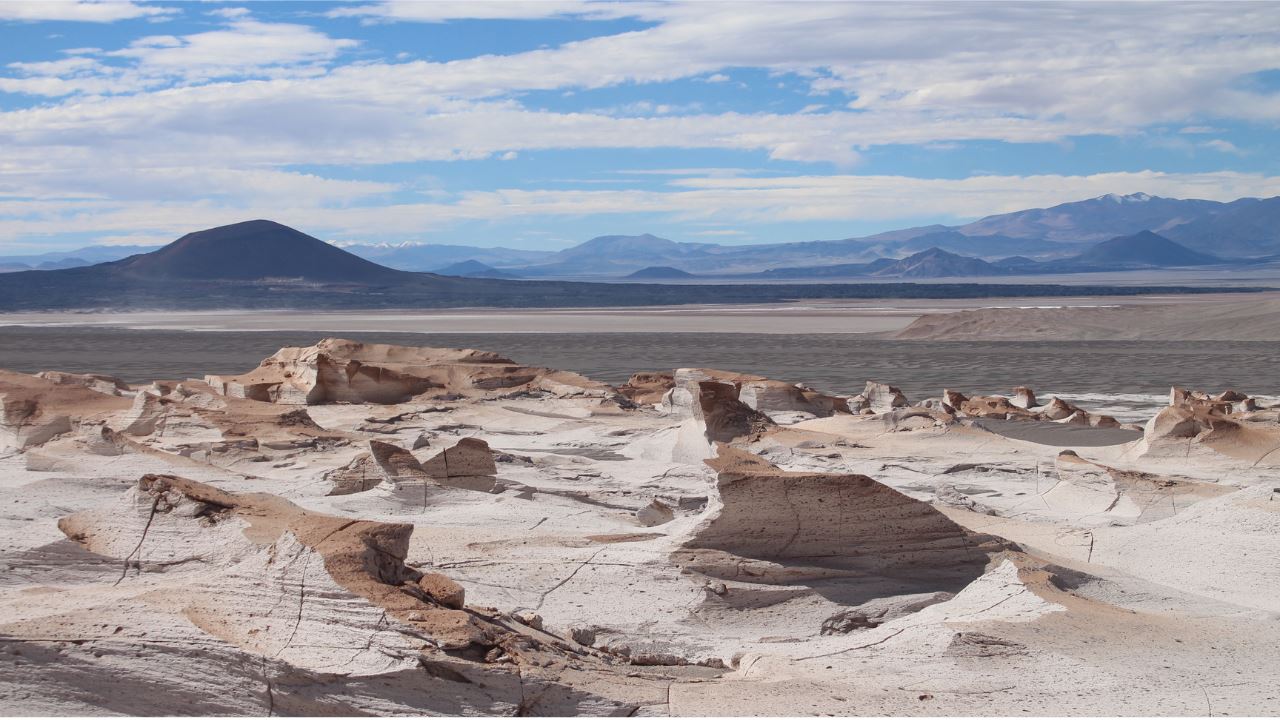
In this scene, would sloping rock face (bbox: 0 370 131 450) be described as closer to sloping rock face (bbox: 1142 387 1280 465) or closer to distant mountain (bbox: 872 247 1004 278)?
sloping rock face (bbox: 1142 387 1280 465)

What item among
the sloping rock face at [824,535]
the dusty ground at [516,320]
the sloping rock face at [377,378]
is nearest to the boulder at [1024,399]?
the sloping rock face at [377,378]

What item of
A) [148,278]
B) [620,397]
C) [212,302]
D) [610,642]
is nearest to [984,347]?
[620,397]

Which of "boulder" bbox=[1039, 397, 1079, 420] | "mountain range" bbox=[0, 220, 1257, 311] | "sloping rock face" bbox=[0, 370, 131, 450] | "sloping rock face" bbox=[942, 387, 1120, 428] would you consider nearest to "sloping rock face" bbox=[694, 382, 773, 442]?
"sloping rock face" bbox=[942, 387, 1120, 428]

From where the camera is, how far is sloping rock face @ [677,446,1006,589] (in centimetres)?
572

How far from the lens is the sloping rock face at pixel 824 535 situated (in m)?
5.72

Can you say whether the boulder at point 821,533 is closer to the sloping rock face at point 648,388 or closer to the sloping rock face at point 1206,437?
the sloping rock face at point 1206,437

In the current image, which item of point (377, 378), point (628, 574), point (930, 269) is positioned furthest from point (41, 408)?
point (930, 269)

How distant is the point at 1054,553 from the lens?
6.49 m

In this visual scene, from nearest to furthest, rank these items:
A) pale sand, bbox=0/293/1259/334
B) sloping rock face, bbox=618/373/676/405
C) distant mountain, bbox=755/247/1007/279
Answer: sloping rock face, bbox=618/373/676/405
pale sand, bbox=0/293/1259/334
distant mountain, bbox=755/247/1007/279

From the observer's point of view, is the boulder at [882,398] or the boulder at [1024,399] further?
the boulder at [1024,399]

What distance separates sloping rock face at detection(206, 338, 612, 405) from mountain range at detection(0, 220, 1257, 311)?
54667 millimetres

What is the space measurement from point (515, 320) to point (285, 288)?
42897mm

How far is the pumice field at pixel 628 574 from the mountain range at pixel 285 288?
6142 centimetres

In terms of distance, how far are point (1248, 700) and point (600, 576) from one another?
2546mm
